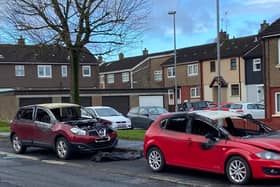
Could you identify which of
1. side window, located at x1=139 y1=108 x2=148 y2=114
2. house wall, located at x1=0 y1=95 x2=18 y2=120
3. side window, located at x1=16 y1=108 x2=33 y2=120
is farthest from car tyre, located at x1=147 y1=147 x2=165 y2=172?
→ house wall, located at x1=0 y1=95 x2=18 y2=120

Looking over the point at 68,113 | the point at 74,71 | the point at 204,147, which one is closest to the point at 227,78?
the point at 74,71

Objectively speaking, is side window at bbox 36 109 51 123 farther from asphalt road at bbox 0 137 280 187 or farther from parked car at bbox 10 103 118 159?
asphalt road at bbox 0 137 280 187

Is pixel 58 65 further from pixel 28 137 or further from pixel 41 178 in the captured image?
pixel 41 178

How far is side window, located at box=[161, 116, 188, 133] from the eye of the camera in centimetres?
1195

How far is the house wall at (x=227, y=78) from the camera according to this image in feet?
169

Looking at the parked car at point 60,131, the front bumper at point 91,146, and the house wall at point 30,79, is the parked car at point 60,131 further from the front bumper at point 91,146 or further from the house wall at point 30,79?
the house wall at point 30,79

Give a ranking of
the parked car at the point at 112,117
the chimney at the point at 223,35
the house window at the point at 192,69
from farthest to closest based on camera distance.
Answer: the chimney at the point at 223,35, the house window at the point at 192,69, the parked car at the point at 112,117

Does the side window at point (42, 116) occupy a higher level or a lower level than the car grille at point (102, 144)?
higher

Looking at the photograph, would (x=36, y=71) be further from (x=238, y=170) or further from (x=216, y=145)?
(x=238, y=170)

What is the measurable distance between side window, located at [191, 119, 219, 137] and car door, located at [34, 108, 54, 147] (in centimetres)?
585

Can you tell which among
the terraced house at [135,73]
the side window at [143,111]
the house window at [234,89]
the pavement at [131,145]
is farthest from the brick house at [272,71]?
the terraced house at [135,73]

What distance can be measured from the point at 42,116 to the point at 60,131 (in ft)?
4.91

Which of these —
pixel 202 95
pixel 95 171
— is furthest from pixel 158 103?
pixel 95 171

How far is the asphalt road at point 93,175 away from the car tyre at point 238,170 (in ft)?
0.65
